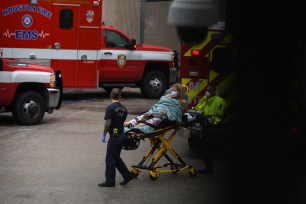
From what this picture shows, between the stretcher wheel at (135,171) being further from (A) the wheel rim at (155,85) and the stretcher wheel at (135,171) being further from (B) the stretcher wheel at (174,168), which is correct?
(A) the wheel rim at (155,85)

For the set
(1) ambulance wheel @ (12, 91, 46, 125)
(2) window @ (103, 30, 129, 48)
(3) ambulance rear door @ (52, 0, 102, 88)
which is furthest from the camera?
(2) window @ (103, 30, 129, 48)

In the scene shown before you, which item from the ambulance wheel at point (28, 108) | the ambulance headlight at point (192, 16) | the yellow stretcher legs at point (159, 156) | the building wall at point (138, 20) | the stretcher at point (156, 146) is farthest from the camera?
the building wall at point (138, 20)

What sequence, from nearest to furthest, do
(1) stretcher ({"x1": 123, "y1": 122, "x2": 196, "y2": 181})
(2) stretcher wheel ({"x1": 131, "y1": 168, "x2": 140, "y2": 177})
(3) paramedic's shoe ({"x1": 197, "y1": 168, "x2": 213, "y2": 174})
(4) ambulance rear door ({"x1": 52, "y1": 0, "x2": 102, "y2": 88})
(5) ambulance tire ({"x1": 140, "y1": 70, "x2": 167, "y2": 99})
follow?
(1) stretcher ({"x1": 123, "y1": 122, "x2": 196, "y2": 181}) < (2) stretcher wheel ({"x1": 131, "y1": 168, "x2": 140, "y2": 177}) < (3) paramedic's shoe ({"x1": 197, "y1": 168, "x2": 213, "y2": 174}) < (4) ambulance rear door ({"x1": 52, "y1": 0, "x2": 102, "y2": 88}) < (5) ambulance tire ({"x1": 140, "y1": 70, "x2": 167, "y2": 99})

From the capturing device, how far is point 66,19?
15305mm

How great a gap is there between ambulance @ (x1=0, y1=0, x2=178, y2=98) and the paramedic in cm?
687

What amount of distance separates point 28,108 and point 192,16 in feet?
33.2

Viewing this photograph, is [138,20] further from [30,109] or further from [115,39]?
[30,109]

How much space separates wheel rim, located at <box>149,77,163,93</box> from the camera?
17516 mm

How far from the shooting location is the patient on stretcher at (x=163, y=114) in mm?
7684

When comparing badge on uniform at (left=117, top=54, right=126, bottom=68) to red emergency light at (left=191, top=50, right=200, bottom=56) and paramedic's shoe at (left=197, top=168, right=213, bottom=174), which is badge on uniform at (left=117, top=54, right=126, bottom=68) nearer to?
red emergency light at (left=191, top=50, right=200, bottom=56)

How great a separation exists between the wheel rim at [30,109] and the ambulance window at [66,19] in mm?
3750

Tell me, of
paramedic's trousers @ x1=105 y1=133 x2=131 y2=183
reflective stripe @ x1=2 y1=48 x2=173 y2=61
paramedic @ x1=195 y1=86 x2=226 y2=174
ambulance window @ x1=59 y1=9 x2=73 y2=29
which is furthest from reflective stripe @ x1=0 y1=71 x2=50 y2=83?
paramedic's trousers @ x1=105 y1=133 x2=131 y2=183

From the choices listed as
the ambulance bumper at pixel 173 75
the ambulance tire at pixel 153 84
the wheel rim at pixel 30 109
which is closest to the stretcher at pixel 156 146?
the wheel rim at pixel 30 109

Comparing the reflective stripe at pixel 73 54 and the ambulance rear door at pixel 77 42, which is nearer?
the reflective stripe at pixel 73 54
